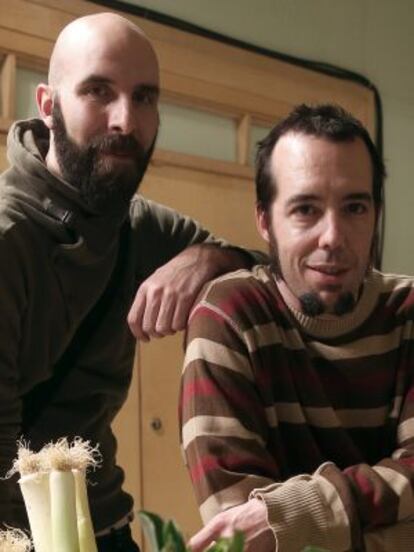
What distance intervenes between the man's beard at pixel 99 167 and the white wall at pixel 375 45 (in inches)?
48.5

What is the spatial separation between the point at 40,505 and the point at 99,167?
0.69 meters

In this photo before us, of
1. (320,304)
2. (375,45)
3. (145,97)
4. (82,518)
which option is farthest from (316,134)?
(375,45)

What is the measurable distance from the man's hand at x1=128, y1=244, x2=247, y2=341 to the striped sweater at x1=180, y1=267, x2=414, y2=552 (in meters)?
0.06

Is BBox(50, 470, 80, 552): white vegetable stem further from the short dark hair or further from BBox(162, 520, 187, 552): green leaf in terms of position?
the short dark hair

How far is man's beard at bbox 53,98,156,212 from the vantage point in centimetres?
118

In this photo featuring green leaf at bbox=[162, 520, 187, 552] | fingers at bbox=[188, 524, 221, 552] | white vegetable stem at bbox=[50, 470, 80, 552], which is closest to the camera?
green leaf at bbox=[162, 520, 187, 552]

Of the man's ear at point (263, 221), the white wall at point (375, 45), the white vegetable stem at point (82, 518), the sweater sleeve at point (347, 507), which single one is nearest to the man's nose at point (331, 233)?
the man's ear at point (263, 221)

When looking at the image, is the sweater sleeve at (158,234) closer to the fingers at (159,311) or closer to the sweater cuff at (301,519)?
the fingers at (159,311)

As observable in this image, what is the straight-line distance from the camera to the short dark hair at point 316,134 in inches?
39.0

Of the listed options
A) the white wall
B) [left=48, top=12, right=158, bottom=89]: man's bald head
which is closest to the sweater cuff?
[left=48, top=12, right=158, bottom=89]: man's bald head

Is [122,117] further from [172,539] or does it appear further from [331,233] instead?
[172,539]

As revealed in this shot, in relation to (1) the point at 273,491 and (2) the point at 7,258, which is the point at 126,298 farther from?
(1) the point at 273,491

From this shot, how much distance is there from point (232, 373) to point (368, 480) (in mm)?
189

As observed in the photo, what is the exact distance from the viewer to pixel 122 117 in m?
1.15
